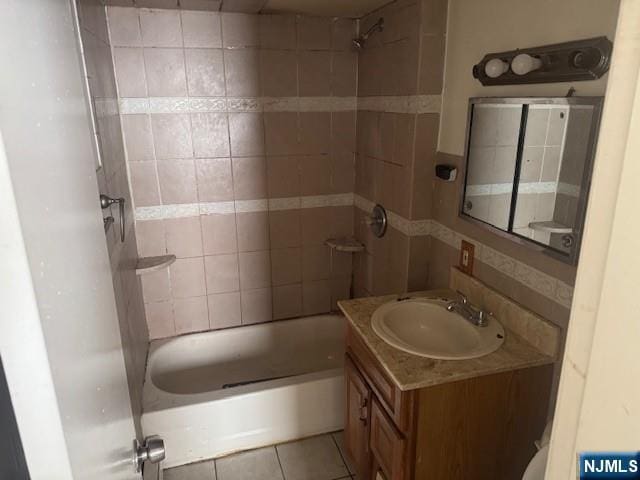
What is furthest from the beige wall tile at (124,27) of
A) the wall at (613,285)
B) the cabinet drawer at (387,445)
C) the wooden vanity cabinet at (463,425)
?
the wall at (613,285)

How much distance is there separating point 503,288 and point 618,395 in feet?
4.26

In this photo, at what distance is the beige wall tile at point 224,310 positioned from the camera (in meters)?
2.67

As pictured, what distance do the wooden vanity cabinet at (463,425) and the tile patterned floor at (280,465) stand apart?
1.94 feet

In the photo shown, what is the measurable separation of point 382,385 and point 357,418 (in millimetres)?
368

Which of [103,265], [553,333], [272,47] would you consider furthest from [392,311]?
[272,47]

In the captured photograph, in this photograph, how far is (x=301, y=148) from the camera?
2574mm

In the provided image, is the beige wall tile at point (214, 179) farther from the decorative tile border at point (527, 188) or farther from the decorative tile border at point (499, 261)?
the decorative tile border at point (527, 188)

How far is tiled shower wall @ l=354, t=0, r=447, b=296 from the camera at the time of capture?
6.18ft

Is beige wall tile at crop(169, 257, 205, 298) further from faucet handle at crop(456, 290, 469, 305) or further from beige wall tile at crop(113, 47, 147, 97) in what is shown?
faucet handle at crop(456, 290, 469, 305)

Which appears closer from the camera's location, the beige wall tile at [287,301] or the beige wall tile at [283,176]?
the beige wall tile at [283,176]

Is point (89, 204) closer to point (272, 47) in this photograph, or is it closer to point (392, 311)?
point (392, 311)

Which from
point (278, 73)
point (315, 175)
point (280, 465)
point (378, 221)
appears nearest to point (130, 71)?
point (278, 73)

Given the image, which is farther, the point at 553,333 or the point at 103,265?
the point at 553,333

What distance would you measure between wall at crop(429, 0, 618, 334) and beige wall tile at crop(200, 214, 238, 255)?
117cm
